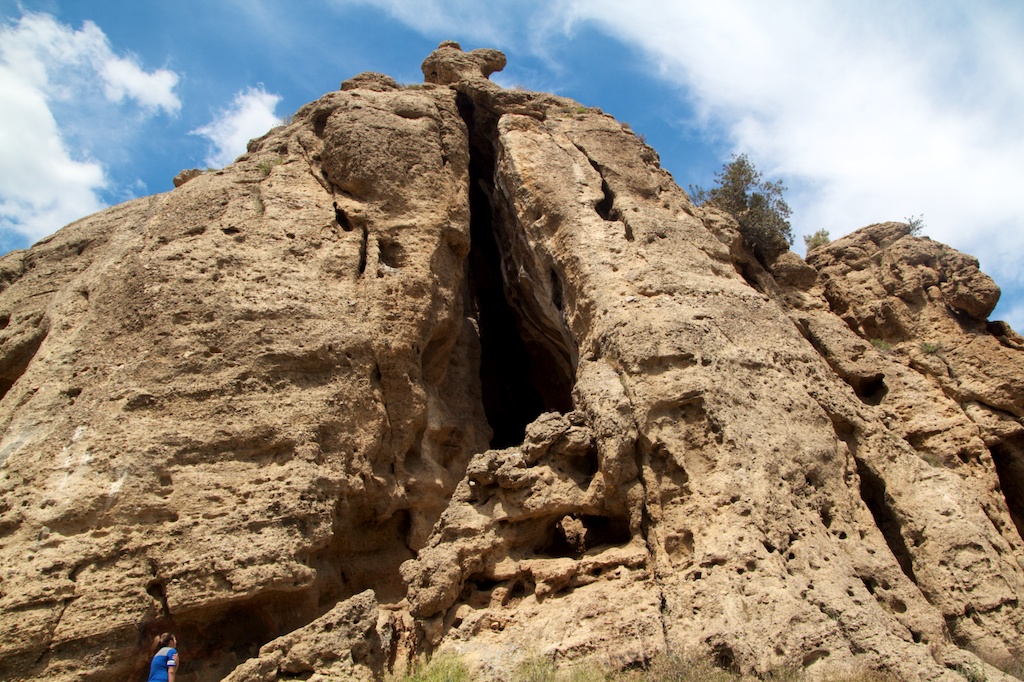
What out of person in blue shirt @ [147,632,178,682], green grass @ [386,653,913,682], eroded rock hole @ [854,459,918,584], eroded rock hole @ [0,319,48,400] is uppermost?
eroded rock hole @ [0,319,48,400]

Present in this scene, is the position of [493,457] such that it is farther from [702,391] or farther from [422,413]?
[702,391]

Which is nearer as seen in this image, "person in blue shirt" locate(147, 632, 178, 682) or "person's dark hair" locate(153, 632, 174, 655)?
"person in blue shirt" locate(147, 632, 178, 682)

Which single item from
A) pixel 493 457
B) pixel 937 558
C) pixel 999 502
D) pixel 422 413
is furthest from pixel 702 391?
pixel 999 502

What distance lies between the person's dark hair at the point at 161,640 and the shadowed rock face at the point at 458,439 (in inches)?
5.4

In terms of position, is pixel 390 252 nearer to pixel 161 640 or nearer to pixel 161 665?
pixel 161 640

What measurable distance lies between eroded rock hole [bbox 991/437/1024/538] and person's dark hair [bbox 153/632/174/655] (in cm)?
991

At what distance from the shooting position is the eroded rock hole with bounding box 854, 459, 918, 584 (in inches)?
309

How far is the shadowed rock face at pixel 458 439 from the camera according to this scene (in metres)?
6.60

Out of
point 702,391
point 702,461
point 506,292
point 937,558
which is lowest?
point 937,558

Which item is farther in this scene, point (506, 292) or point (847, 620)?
point (506, 292)

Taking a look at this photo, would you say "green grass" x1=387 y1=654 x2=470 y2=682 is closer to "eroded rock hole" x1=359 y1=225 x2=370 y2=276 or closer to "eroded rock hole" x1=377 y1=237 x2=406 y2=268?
"eroded rock hole" x1=359 y1=225 x2=370 y2=276

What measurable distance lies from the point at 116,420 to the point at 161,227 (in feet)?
10.4

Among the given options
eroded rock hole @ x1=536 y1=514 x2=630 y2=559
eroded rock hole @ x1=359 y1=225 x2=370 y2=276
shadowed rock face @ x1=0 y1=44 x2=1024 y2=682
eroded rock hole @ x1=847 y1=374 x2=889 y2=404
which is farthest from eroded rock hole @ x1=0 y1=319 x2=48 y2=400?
eroded rock hole @ x1=847 y1=374 x2=889 y2=404

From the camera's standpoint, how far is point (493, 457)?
26.4ft
